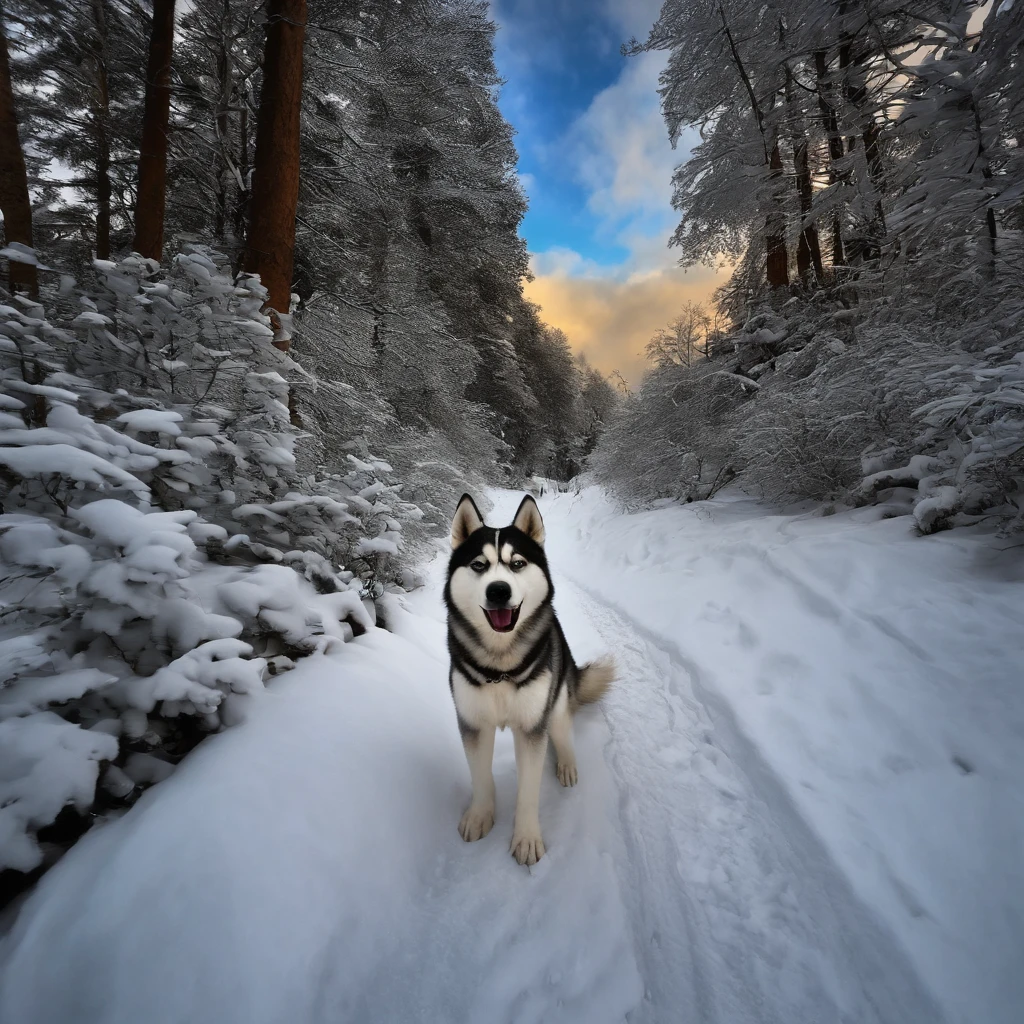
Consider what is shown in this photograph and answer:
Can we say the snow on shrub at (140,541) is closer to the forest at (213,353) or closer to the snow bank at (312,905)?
the forest at (213,353)

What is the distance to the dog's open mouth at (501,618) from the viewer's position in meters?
1.87

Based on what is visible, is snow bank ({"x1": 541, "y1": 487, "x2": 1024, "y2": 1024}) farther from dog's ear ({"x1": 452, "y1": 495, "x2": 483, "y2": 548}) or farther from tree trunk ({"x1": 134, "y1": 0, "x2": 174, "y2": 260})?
tree trunk ({"x1": 134, "y1": 0, "x2": 174, "y2": 260})

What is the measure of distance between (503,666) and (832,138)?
28.7ft

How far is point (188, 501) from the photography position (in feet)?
7.47

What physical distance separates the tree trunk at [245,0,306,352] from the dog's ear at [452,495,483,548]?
2.66m

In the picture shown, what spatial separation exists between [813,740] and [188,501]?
3572 mm

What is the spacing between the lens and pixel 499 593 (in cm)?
184

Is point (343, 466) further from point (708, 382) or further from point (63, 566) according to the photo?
point (708, 382)

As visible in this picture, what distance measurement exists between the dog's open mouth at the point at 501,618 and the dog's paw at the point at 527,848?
0.84 metres

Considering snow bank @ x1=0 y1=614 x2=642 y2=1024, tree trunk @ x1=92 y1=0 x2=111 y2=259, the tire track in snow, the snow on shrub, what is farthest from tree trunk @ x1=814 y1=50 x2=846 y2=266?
tree trunk @ x1=92 y1=0 x2=111 y2=259

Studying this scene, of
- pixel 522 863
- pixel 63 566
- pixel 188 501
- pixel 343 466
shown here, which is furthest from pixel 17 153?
pixel 522 863

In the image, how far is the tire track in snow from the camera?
1.28m

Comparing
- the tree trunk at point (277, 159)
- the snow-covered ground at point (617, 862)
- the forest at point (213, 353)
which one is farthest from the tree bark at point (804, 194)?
the snow-covered ground at point (617, 862)

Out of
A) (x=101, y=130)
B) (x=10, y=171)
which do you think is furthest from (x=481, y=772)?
(x=101, y=130)
